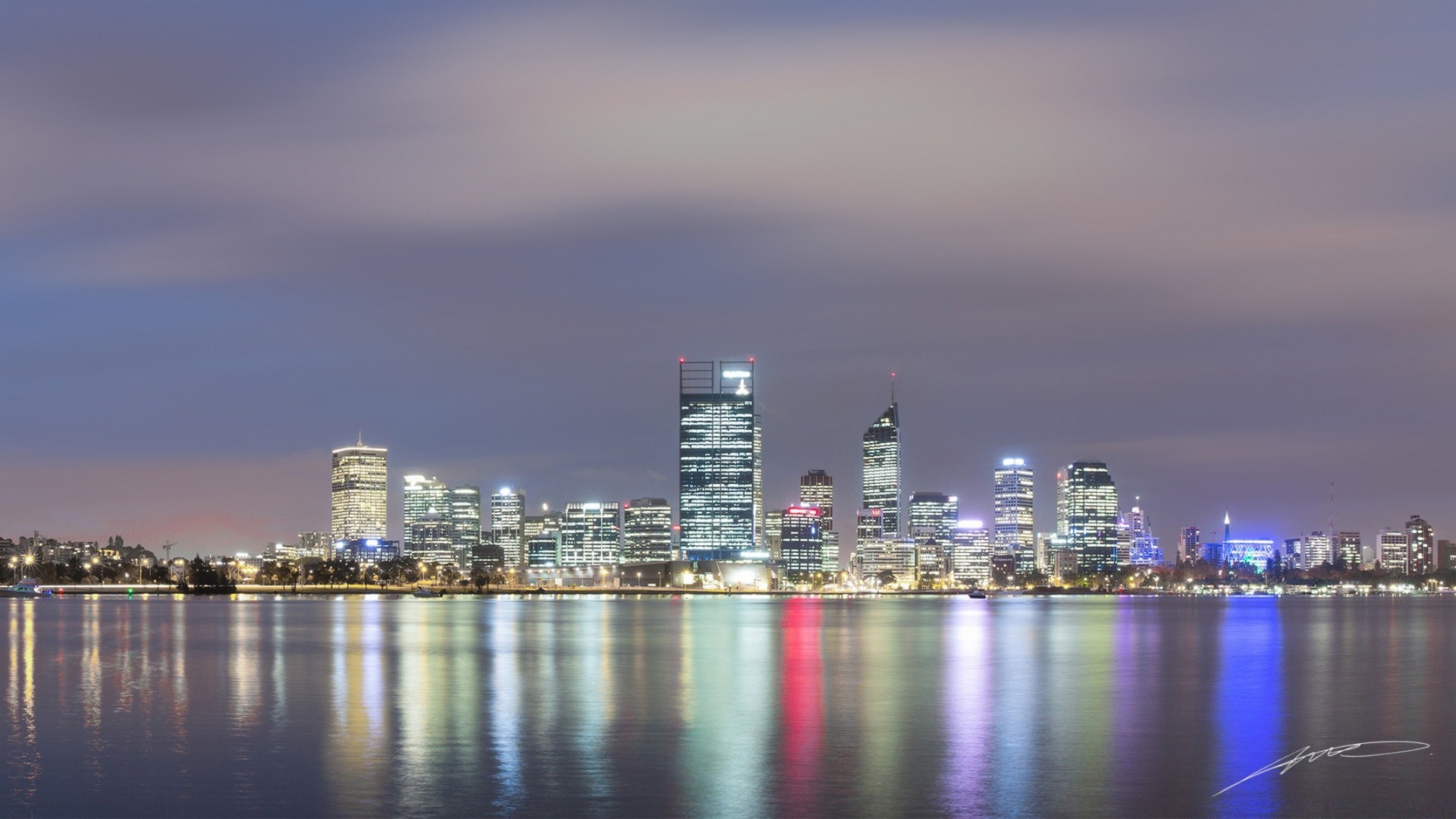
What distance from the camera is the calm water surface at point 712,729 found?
3778 centimetres

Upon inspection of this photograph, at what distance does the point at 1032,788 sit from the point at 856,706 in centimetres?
2250

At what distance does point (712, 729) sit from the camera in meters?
52.6

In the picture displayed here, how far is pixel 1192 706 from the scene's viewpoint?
62.8 metres

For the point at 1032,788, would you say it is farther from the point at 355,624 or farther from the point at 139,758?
the point at 355,624

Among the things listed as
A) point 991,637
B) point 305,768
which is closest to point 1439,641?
point 991,637

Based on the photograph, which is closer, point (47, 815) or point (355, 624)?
point (47, 815)

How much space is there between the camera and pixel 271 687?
69.6 m

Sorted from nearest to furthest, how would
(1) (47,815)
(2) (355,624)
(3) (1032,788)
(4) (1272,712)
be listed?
(1) (47,815) → (3) (1032,788) → (4) (1272,712) → (2) (355,624)

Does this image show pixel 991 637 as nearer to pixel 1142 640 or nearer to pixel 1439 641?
pixel 1142 640

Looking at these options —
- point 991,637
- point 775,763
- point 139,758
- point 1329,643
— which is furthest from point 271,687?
point 1329,643

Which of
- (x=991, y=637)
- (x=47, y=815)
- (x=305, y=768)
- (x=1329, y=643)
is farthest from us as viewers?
(x=991, y=637)

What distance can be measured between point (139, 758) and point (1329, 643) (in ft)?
325

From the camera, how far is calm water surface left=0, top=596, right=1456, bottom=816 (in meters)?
37.8

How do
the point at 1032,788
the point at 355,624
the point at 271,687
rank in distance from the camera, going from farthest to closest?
the point at 355,624, the point at 271,687, the point at 1032,788
